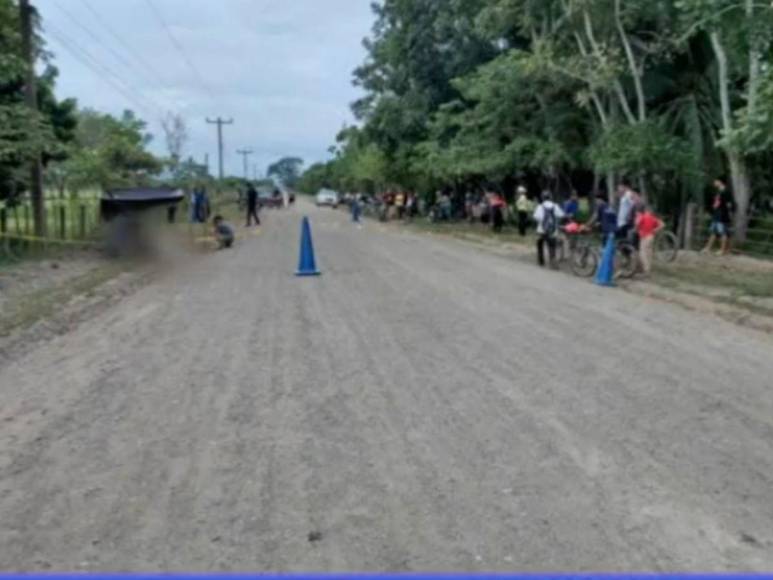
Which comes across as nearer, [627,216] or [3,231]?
[627,216]

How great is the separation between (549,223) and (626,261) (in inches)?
119

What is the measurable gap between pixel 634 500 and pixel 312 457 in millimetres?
2001

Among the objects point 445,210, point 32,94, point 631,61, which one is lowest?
point 445,210

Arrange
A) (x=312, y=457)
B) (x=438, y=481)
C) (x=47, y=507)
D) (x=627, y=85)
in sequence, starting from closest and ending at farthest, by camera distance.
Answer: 1. (x=47, y=507)
2. (x=438, y=481)
3. (x=312, y=457)
4. (x=627, y=85)

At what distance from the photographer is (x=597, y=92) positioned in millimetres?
27516

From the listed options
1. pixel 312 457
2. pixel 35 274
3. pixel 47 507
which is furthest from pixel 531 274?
pixel 47 507

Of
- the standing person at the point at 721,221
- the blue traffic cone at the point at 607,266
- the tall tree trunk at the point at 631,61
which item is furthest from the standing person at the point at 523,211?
the blue traffic cone at the point at 607,266

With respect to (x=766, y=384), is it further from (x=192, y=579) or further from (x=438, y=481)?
(x=192, y=579)

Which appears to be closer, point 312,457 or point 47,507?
point 47,507

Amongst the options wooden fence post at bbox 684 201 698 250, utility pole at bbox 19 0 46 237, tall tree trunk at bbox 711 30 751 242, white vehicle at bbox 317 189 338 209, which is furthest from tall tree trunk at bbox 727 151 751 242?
white vehicle at bbox 317 189 338 209

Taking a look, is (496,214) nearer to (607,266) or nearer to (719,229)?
(719,229)

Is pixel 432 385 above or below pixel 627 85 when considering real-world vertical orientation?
below

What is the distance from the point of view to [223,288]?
1561 cm

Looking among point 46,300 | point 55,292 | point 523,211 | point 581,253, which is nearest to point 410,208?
point 523,211
